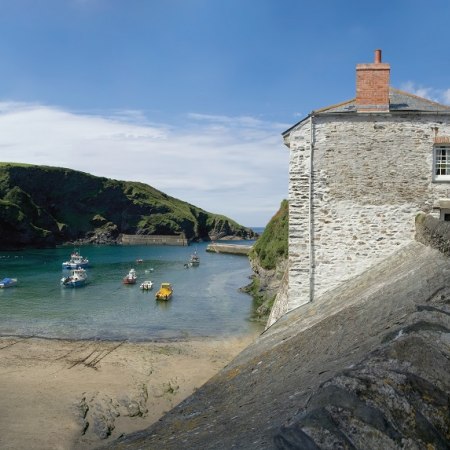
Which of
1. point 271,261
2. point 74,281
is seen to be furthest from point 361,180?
point 74,281

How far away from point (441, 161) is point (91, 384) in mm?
19511

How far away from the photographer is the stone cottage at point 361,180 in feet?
46.2

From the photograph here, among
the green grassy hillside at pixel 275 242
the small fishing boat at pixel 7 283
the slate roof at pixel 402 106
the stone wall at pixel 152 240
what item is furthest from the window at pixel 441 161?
the stone wall at pixel 152 240

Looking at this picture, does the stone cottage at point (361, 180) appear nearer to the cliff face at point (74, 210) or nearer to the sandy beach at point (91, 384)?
the sandy beach at point (91, 384)

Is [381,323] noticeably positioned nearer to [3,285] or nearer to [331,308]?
[331,308]

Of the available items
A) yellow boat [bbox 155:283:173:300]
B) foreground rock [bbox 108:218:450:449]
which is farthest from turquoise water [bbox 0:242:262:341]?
foreground rock [bbox 108:218:450:449]

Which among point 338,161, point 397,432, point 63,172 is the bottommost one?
point 397,432

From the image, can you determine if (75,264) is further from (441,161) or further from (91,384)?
(441,161)

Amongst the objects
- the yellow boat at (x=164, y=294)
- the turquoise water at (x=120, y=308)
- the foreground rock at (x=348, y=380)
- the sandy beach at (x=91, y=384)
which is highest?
the foreground rock at (x=348, y=380)

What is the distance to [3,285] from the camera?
2137 inches

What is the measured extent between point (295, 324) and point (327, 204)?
4.15 meters

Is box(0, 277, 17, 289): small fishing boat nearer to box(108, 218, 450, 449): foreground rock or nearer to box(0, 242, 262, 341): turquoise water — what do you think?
box(0, 242, 262, 341): turquoise water

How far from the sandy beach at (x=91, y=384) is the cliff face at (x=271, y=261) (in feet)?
36.8

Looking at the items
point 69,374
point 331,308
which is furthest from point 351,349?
point 69,374
